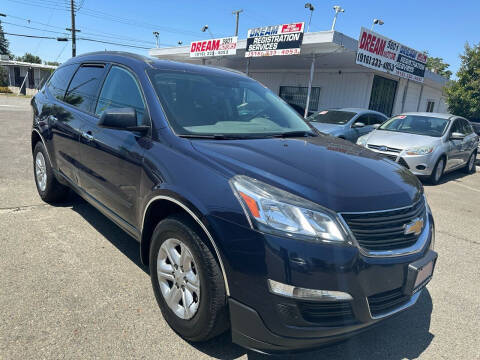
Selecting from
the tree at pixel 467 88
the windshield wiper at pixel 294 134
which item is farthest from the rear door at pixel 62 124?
the tree at pixel 467 88

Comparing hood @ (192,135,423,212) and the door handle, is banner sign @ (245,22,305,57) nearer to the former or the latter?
the door handle

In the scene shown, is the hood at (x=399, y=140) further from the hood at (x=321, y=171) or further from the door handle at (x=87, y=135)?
the door handle at (x=87, y=135)

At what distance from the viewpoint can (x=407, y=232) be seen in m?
2.13

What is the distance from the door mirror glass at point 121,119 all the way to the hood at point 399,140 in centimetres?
652

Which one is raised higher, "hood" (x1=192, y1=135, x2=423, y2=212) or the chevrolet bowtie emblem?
"hood" (x1=192, y1=135, x2=423, y2=212)

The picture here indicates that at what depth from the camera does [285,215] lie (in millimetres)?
1832

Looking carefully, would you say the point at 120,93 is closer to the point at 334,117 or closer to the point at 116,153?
the point at 116,153

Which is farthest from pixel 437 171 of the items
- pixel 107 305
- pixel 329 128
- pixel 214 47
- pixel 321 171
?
pixel 214 47

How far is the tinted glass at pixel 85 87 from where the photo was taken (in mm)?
3463

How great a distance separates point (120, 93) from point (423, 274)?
8.99 feet

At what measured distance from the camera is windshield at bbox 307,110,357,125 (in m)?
10.1

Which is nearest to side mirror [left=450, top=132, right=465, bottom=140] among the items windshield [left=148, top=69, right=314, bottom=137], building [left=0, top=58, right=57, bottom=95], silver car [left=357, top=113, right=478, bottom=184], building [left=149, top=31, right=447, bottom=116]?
silver car [left=357, top=113, right=478, bottom=184]

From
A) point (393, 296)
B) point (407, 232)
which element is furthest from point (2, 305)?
point (407, 232)

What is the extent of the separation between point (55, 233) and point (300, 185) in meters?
2.95
